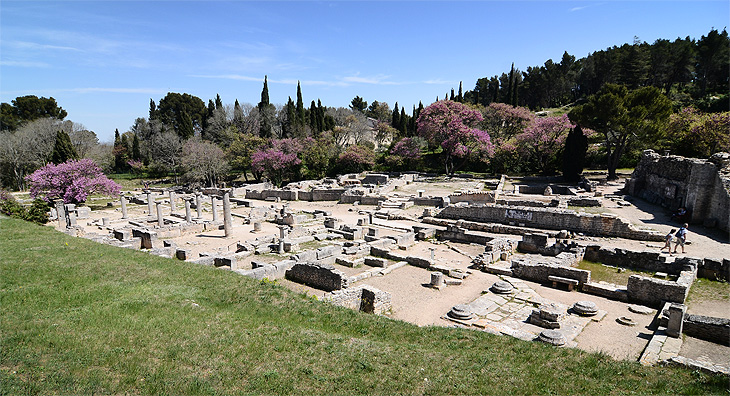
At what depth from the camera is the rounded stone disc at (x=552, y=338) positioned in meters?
9.98

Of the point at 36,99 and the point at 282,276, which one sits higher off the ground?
the point at 36,99

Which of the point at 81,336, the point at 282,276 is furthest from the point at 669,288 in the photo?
the point at 81,336

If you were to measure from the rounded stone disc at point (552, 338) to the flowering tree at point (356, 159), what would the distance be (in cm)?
4376

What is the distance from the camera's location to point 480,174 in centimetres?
4903

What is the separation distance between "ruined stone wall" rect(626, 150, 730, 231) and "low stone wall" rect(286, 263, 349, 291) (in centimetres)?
2150

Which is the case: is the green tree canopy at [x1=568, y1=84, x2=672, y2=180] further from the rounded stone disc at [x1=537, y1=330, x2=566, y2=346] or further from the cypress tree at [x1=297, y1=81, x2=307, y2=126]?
the cypress tree at [x1=297, y1=81, x2=307, y2=126]

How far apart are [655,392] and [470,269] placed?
427 inches

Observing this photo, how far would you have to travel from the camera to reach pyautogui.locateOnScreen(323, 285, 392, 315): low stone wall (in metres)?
12.8

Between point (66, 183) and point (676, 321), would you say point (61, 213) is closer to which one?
point (66, 183)

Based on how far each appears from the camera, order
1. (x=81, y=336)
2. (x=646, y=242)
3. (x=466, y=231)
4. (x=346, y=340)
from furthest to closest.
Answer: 1. (x=466, y=231)
2. (x=646, y=242)
3. (x=346, y=340)
4. (x=81, y=336)

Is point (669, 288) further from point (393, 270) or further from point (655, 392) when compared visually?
point (393, 270)

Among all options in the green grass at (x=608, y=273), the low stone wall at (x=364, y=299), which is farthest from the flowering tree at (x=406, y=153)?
the low stone wall at (x=364, y=299)

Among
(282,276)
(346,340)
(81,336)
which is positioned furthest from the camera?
(282,276)

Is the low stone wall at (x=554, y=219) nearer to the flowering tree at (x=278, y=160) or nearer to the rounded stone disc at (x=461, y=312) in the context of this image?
the rounded stone disc at (x=461, y=312)
